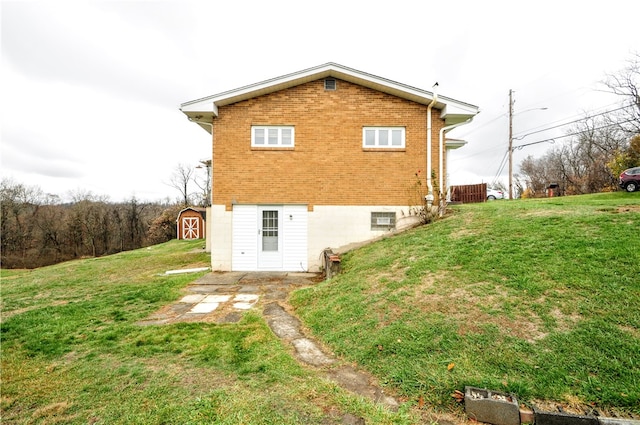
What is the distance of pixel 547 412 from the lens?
2.45 metres

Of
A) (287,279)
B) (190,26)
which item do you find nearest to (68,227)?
(190,26)

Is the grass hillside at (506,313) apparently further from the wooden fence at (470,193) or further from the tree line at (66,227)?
the tree line at (66,227)

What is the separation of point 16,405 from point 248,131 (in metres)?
8.30

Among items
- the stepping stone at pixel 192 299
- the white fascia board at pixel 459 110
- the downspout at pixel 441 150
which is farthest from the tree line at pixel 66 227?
the white fascia board at pixel 459 110

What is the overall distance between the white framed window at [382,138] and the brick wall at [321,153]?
0.19 meters

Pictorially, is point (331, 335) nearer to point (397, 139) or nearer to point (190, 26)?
point (397, 139)

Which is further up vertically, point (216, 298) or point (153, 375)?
point (153, 375)

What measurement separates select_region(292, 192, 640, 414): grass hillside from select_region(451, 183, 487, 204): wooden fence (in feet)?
38.4

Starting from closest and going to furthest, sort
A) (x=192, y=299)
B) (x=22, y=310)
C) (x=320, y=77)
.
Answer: (x=22, y=310) → (x=192, y=299) → (x=320, y=77)

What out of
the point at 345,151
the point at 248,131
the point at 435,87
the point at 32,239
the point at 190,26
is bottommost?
the point at 32,239

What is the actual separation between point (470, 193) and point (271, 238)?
1520cm

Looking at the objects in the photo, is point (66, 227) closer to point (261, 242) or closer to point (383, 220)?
point (261, 242)

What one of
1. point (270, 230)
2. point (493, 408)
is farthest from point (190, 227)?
point (493, 408)

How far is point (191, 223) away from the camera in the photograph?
2670 centimetres
